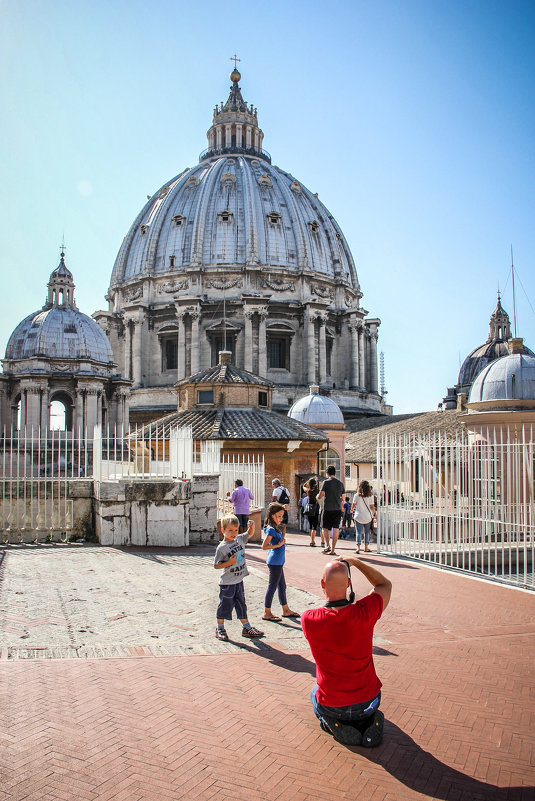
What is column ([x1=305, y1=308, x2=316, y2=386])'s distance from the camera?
52500mm

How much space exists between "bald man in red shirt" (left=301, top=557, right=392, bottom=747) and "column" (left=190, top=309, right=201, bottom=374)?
4694 cm

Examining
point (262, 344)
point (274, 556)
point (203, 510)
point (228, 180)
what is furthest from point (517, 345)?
point (228, 180)

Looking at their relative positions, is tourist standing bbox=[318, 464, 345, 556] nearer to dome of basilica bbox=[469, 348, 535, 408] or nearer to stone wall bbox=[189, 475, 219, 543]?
stone wall bbox=[189, 475, 219, 543]

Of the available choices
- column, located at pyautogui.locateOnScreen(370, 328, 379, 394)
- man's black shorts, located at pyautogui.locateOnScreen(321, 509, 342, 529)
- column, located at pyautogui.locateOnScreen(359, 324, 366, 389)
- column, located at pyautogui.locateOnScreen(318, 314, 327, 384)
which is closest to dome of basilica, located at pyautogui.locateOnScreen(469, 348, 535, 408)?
man's black shorts, located at pyautogui.locateOnScreen(321, 509, 342, 529)

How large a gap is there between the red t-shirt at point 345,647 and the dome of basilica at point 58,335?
36318 mm

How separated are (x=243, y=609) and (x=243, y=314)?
4604 centimetres

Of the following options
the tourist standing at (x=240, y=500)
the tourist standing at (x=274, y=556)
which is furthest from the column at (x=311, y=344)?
the tourist standing at (x=274, y=556)

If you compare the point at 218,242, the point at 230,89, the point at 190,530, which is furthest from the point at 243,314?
the point at 190,530

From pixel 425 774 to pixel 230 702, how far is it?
5.63ft

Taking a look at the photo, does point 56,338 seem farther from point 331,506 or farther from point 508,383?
point 331,506

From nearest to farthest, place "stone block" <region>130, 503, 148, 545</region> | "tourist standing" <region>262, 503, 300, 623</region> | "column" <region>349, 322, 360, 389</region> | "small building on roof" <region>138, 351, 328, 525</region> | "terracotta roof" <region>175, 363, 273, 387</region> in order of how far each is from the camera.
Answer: "tourist standing" <region>262, 503, 300, 623</region>
"stone block" <region>130, 503, 148, 545</region>
"small building on roof" <region>138, 351, 328, 525</region>
"terracotta roof" <region>175, 363, 273, 387</region>
"column" <region>349, 322, 360, 389</region>

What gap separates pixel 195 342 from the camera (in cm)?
5153

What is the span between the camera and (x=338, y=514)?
1291 centimetres

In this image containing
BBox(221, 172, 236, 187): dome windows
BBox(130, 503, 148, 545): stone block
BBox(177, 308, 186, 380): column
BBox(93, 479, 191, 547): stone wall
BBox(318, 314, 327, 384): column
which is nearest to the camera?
BBox(93, 479, 191, 547): stone wall
